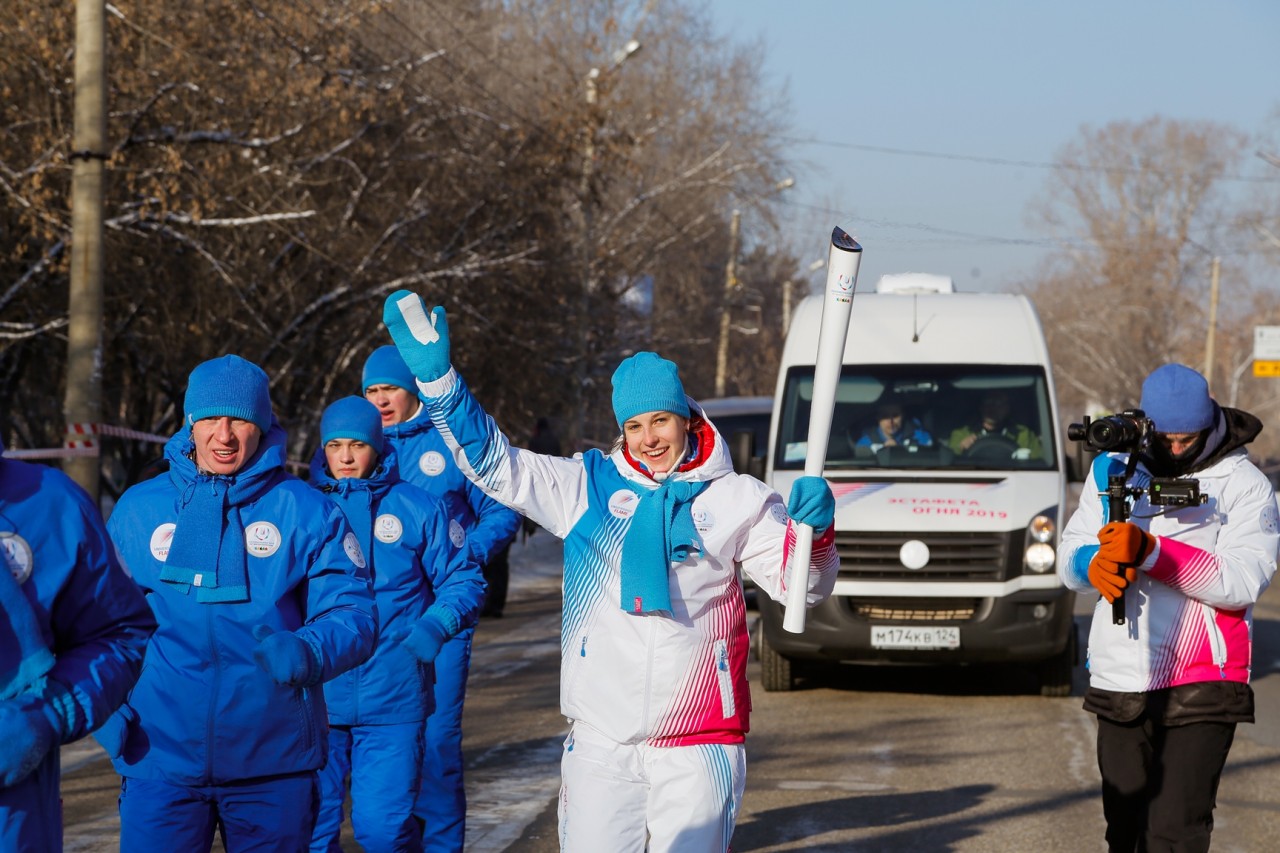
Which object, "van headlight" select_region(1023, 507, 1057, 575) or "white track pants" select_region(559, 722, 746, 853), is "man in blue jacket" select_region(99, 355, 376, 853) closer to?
"white track pants" select_region(559, 722, 746, 853)

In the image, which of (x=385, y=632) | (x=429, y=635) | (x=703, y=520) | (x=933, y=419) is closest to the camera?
(x=703, y=520)

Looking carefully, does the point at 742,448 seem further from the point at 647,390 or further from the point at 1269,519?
the point at 647,390

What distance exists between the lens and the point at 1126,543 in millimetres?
4879

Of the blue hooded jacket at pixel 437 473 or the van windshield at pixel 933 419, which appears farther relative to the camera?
the van windshield at pixel 933 419

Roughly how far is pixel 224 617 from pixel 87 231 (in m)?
9.70

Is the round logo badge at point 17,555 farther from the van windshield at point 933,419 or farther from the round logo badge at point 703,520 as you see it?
the van windshield at point 933,419

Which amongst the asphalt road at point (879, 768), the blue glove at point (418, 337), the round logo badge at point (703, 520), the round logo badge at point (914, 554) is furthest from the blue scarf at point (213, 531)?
the round logo badge at point (914, 554)

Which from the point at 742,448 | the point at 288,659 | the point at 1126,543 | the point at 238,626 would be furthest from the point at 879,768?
the point at 288,659

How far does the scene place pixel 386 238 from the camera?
20406 mm

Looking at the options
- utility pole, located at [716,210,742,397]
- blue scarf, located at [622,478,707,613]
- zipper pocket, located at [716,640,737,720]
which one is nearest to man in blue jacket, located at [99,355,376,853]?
blue scarf, located at [622,478,707,613]

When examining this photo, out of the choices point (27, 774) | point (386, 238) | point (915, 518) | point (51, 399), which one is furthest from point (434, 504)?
point (51, 399)

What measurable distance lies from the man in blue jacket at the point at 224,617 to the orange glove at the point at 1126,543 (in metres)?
2.07

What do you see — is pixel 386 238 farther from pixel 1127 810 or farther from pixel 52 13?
pixel 1127 810

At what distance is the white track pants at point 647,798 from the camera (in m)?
4.29
